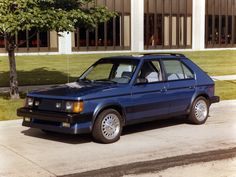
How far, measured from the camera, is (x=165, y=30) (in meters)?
44.8

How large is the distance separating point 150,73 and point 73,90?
1709mm

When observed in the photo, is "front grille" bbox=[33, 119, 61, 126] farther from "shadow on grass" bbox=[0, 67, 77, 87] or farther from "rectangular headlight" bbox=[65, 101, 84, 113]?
A: "shadow on grass" bbox=[0, 67, 77, 87]

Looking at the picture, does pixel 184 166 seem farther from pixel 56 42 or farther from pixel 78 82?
pixel 56 42

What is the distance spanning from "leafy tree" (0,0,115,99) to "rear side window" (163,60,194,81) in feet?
10.9

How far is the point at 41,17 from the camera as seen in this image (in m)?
12.4

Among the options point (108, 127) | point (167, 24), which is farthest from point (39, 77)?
point (167, 24)

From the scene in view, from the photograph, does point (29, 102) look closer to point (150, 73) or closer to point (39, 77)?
point (150, 73)

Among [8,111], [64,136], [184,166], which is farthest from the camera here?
[8,111]

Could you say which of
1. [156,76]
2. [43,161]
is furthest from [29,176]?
[156,76]

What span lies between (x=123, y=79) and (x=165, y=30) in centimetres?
3578

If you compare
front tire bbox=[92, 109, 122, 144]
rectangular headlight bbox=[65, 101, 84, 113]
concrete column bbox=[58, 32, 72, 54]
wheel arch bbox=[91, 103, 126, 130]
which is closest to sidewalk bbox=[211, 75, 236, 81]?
wheel arch bbox=[91, 103, 126, 130]

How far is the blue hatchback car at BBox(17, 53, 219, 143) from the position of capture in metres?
8.73

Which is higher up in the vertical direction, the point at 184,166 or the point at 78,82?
the point at 78,82

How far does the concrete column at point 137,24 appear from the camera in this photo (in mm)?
41781
